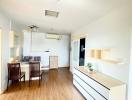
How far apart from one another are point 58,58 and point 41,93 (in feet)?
13.9

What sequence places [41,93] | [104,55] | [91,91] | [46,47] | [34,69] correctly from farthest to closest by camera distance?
[46,47] → [34,69] → [41,93] → [104,55] → [91,91]

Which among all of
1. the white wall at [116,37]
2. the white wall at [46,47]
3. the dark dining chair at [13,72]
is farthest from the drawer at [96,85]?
the white wall at [46,47]

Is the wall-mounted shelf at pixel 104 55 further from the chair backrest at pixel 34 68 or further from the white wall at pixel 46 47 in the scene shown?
the white wall at pixel 46 47

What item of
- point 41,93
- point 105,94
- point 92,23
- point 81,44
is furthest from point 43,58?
point 105,94

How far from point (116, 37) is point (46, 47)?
5195 millimetres

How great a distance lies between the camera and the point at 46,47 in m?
7.04

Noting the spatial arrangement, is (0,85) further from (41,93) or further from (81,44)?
(81,44)

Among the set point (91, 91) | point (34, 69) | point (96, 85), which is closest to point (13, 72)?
point (34, 69)

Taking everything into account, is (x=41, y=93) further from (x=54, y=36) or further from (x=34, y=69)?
(x=54, y=36)

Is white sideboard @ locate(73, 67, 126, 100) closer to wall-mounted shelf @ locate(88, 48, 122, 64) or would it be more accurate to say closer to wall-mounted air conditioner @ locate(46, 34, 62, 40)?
wall-mounted shelf @ locate(88, 48, 122, 64)

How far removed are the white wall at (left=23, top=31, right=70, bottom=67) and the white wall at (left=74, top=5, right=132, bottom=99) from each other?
427 centimetres

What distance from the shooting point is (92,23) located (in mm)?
3732

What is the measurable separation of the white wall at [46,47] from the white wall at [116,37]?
4.27 m

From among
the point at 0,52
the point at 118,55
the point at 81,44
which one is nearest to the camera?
the point at 118,55
